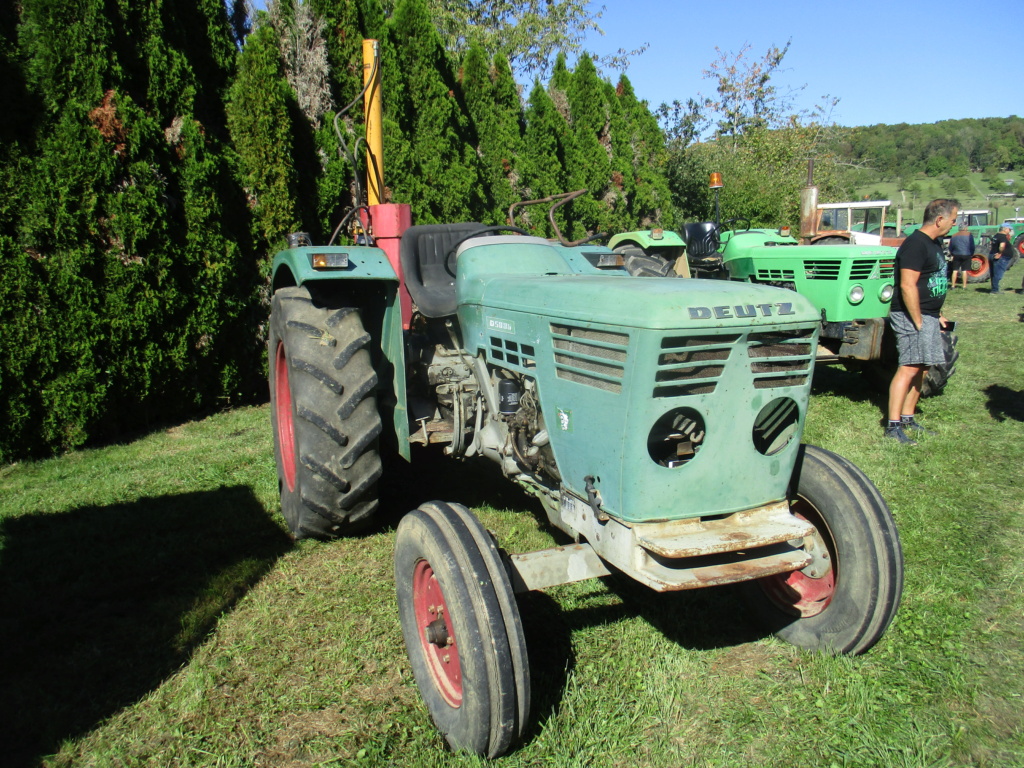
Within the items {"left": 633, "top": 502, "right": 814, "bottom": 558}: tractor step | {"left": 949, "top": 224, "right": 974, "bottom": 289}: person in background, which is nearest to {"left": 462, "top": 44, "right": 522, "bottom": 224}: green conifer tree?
{"left": 633, "top": 502, "right": 814, "bottom": 558}: tractor step

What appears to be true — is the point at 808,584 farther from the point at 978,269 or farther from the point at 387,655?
the point at 978,269

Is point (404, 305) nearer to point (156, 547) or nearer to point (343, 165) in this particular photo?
point (156, 547)

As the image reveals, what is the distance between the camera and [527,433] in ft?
8.72

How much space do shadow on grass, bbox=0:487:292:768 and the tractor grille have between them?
7.26 feet

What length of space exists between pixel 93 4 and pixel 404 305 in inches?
A: 132

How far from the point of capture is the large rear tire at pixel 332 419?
291cm

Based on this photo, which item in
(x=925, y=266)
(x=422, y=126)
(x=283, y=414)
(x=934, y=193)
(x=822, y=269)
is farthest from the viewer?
(x=934, y=193)

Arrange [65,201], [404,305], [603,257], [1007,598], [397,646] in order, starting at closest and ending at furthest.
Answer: [397,646]
[1007,598]
[603,257]
[404,305]
[65,201]

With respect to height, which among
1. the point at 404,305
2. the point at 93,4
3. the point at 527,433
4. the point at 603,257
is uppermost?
the point at 93,4

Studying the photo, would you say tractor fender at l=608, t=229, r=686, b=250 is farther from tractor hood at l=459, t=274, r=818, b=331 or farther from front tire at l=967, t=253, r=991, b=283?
front tire at l=967, t=253, r=991, b=283

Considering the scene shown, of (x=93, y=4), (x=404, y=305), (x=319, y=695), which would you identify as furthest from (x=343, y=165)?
(x=319, y=695)

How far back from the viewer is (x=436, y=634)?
2.17 metres

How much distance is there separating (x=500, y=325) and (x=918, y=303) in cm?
344

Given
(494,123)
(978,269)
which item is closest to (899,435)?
(494,123)
